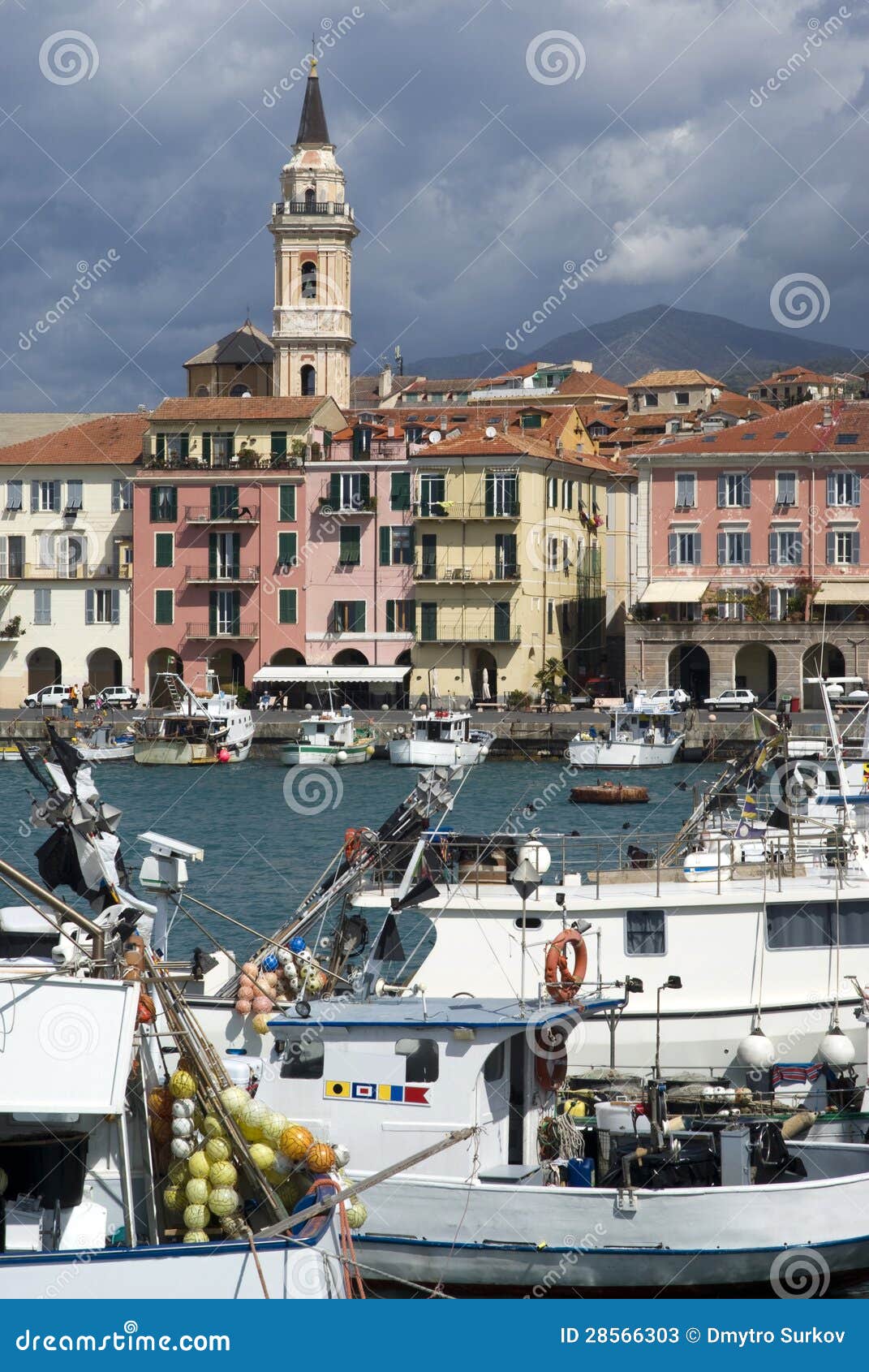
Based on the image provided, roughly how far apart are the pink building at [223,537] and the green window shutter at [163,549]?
3 centimetres

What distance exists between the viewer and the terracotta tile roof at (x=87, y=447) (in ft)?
246

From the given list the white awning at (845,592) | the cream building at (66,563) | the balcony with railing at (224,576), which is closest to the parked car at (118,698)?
the cream building at (66,563)

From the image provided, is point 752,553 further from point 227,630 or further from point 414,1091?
point 414,1091

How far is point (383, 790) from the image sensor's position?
51156 mm

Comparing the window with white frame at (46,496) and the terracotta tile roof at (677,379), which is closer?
the window with white frame at (46,496)

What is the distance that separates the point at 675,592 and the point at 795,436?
7.15 metres

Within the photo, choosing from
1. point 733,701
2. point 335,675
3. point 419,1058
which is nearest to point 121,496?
point 335,675

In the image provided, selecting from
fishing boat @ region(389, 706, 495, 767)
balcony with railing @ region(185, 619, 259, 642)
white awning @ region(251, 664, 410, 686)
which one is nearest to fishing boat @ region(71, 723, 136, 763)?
white awning @ region(251, 664, 410, 686)

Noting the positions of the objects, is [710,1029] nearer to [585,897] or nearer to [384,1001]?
[585,897]

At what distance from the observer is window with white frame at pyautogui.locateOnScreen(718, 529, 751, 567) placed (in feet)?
219

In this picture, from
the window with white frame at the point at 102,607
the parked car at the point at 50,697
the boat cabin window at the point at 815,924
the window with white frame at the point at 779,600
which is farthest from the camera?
the window with white frame at the point at 102,607

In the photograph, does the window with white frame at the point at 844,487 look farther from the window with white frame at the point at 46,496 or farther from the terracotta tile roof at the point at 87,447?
the window with white frame at the point at 46,496

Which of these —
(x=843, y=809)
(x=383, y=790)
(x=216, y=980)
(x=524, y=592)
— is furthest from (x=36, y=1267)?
(x=524, y=592)

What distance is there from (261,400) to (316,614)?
30.6ft
